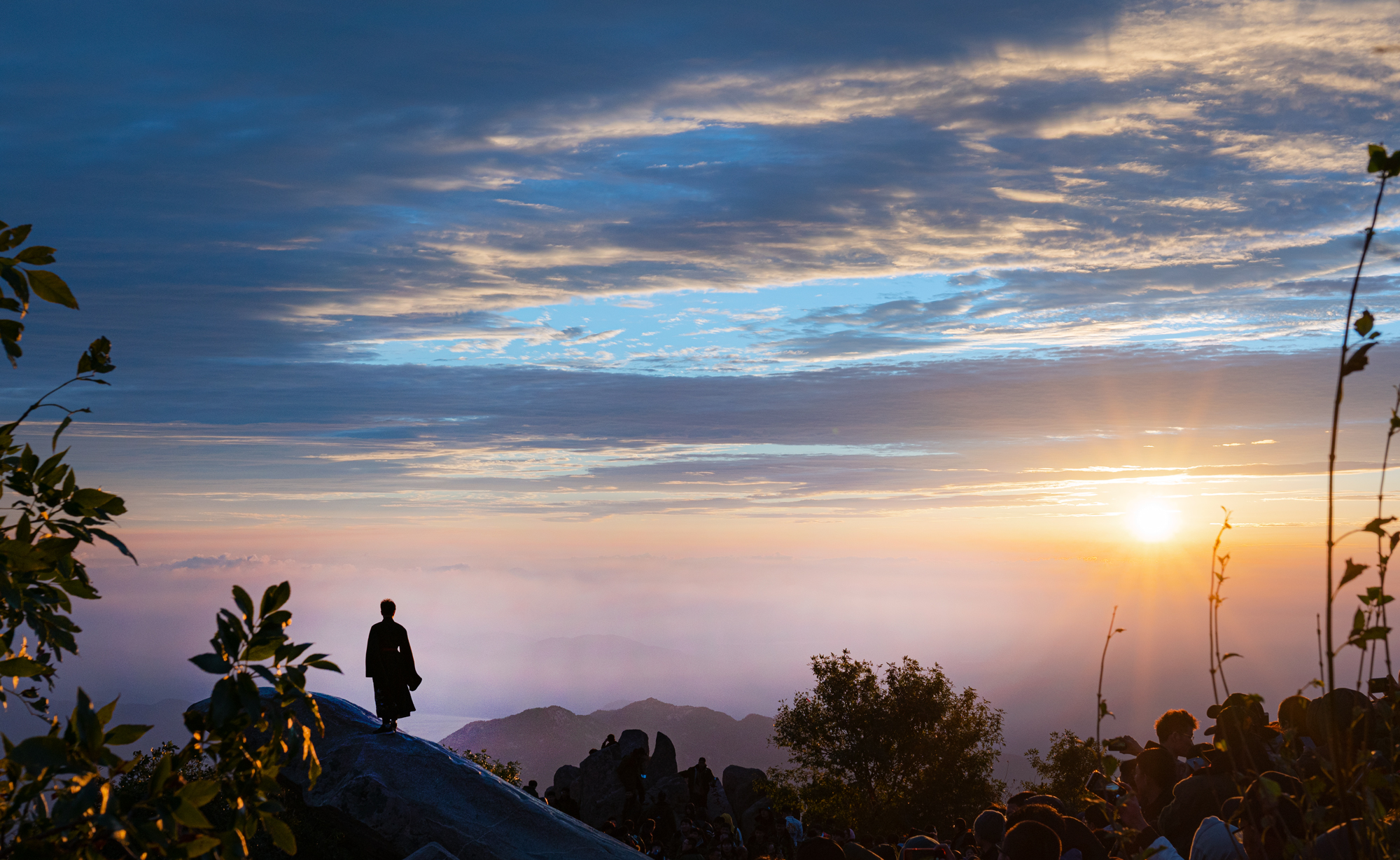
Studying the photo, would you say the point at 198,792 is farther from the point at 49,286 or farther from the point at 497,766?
the point at 497,766

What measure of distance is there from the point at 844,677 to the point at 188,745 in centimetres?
4595

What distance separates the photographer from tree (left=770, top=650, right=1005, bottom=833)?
4403 centimetres

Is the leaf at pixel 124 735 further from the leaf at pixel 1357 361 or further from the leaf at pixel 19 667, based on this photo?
the leaf at pixel 1357 361

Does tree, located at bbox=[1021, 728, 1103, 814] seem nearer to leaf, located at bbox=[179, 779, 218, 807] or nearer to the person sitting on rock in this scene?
the person sitting on rock

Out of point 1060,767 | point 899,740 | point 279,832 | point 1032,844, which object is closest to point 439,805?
point 1032,844

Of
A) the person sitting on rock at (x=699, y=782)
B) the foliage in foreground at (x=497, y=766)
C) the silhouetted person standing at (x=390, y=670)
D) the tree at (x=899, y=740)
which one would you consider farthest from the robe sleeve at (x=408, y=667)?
the tree at (x=899, y=740)

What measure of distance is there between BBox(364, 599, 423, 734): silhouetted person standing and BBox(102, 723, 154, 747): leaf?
1503cm

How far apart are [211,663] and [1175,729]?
11526 mm

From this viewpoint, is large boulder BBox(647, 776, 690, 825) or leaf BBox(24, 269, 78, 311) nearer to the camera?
leaf BBox(24, 269, 78, 311)

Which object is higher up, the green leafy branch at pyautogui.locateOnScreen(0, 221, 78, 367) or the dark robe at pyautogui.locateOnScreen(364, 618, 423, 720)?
the green leafy branch at pyautogui.locateOnScreen(0, 221, 78, 367)

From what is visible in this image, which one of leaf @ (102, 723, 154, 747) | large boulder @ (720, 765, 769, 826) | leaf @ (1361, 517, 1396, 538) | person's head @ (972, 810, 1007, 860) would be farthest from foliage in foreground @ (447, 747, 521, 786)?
leaf @ (1361, 517, 1396, 538)

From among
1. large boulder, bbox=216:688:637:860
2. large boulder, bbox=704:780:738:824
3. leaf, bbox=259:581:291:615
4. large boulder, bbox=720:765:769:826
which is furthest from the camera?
large boulder, bbox=720:765:769:826

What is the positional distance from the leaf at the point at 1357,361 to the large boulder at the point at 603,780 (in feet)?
98.2

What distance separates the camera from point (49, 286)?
11.8ft
